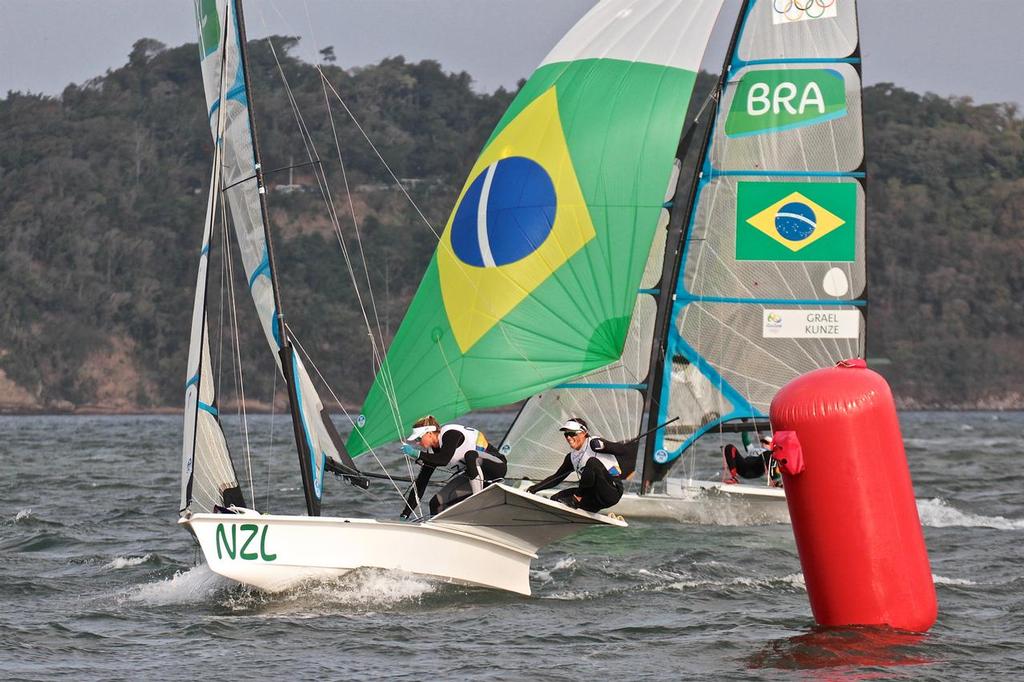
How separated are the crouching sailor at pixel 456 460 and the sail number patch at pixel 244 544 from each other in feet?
3.68

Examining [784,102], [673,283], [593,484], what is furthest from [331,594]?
[784,102]

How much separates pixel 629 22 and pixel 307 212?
2553 inches

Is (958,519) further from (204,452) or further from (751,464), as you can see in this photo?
(204,452)

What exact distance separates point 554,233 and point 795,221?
415 centimetres

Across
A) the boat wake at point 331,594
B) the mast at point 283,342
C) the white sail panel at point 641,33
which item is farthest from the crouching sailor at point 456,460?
the white sail panel at point 641,33

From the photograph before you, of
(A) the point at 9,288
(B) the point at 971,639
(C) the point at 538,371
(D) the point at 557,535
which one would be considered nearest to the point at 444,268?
(C) the point at 538,371

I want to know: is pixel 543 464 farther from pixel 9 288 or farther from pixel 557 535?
pixel 9 288

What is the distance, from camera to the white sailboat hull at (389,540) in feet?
30.8

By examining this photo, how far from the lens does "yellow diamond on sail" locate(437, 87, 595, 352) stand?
12422 mm

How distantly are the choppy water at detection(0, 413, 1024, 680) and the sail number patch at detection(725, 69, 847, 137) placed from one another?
407cm

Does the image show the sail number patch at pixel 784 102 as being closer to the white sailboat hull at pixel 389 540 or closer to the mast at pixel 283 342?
the mast at pixel 283 342

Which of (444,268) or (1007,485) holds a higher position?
(444,268)

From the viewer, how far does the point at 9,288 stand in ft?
234

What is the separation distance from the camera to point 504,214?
1276 cm
